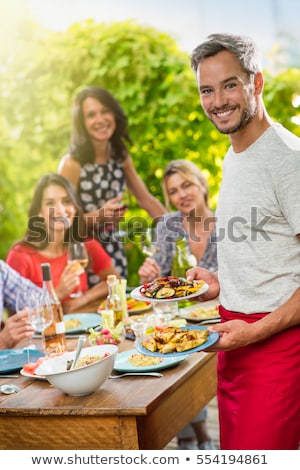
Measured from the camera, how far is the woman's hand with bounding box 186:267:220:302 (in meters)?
2.02

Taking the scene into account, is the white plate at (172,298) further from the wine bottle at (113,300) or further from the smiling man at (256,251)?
the wine bottle at (113,300)

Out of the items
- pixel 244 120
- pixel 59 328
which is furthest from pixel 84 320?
pixel 244 120

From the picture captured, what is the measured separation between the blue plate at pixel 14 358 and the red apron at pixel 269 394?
73cm

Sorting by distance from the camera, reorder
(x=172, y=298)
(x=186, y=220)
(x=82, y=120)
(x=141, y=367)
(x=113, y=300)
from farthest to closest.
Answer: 1. (x=82, y=120)
2. (x=186, y=220)
3. (x=113, y=300)
4. (x=141, y=367)
5. (x=172, y=298)

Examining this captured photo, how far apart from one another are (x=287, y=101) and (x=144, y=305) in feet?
5.10

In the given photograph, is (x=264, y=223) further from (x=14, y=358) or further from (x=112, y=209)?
(x=112, y=209)

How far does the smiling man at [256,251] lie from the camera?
1.70m

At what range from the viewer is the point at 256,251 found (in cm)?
174

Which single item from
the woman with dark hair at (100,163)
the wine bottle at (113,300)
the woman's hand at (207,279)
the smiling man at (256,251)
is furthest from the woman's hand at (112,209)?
the smiling man at (256,251)

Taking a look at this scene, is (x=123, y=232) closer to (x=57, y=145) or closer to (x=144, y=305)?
(x=57, y=145)

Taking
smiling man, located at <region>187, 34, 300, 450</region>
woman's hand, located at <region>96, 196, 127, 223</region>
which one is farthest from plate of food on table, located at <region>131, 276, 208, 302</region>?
woman's hand, located at <region>96, 196, 127, 223</region>

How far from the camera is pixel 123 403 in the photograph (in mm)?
1788

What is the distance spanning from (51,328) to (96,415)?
0.62 meters

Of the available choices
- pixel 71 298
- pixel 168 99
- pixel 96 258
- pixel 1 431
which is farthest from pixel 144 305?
pixel 168 99
